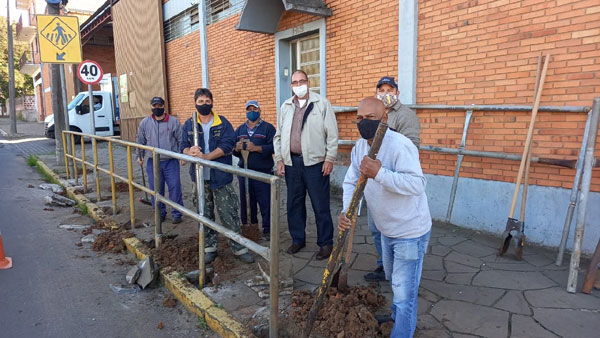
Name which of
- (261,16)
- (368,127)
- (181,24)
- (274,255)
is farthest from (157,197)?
(181,24)

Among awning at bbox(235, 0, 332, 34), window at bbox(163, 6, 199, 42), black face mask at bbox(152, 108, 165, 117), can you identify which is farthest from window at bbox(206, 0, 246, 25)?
black face mask at bbox(152, 108, 165, 117)

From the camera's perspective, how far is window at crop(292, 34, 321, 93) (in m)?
7.23

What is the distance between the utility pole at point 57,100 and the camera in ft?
32.6

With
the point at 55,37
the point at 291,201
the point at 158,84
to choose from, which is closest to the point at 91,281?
the point at 291,201

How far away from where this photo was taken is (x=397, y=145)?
2.26 meters

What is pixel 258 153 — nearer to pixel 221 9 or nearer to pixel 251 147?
pixel 251 147

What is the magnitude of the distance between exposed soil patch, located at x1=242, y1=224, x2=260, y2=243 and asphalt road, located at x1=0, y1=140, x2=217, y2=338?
125 centimetres

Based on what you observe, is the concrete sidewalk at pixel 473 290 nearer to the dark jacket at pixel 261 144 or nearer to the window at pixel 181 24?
the dark jacket at pixel 261 144

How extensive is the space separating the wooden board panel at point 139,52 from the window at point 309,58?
572 centimetres

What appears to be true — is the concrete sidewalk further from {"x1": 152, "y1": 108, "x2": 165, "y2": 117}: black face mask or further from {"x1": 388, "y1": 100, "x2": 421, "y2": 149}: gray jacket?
{"x1": 152, "y1": 108, "x2": 165, "y2": 117}: black face mask

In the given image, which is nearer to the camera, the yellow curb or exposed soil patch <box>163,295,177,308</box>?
the yellow curb

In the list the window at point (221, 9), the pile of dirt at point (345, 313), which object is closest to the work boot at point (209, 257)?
the pile of dirt at point (345, 313)

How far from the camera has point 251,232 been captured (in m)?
4.84

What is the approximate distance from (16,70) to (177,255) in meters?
48.4
